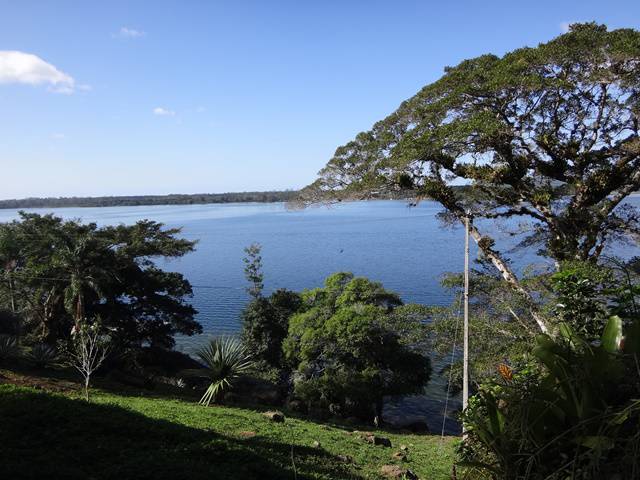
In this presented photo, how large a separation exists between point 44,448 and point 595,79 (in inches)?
413

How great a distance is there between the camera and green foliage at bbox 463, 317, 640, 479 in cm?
106

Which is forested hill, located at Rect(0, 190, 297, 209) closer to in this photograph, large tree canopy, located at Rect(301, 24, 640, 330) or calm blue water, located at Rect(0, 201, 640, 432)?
calm blue water, located at Rect(0, 201, 640, 432)

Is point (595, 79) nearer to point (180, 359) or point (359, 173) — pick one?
A: point (359, 173)

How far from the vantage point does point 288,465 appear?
4539 millimetres

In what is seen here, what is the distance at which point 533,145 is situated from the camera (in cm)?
1080

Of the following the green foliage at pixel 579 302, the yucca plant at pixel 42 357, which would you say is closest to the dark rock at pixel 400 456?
the green foliage at pixel 579 302

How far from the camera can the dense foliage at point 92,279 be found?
15.8m

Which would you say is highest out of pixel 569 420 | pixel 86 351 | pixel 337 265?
pixel 569 420

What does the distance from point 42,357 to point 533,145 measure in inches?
573

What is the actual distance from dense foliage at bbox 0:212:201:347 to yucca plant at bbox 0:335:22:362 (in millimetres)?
2002

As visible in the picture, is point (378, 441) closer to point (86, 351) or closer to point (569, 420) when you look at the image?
point (86, 351)

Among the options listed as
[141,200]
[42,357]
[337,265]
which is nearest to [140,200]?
[141,200]

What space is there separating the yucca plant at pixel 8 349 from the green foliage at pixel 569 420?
1521cm

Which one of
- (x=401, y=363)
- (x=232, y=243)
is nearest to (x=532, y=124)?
(x=401, y=363)
